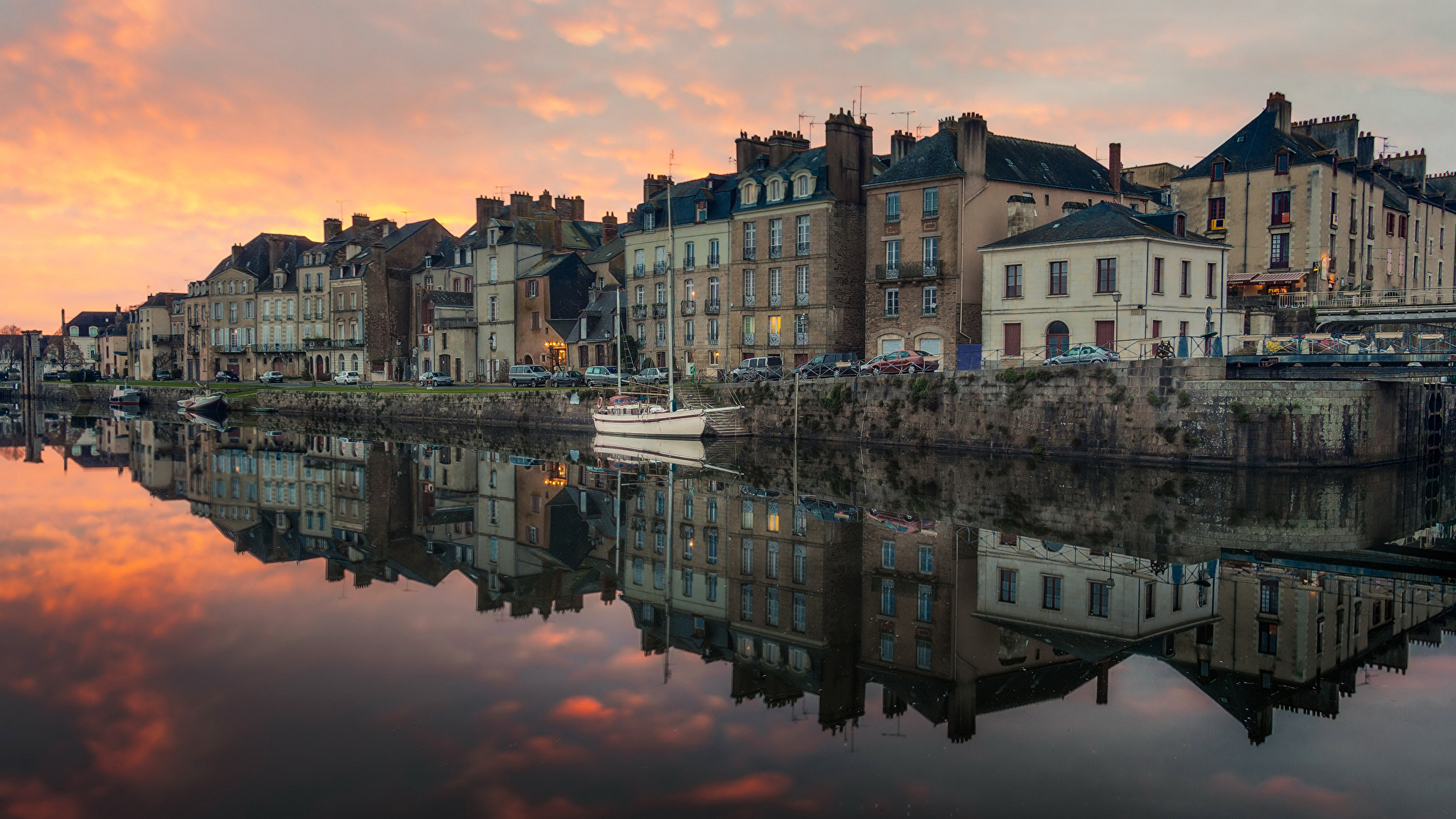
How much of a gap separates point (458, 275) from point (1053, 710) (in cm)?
6234

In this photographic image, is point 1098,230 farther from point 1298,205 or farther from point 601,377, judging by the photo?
point 601,377

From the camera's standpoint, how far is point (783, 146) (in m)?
52.2

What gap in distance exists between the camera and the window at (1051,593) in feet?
49.4

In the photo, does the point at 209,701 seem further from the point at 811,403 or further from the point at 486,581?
the point at 811,403

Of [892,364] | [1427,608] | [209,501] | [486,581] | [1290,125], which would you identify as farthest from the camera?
[1290,125]

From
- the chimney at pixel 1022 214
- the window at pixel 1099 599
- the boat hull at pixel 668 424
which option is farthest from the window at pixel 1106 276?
the window at pixel 1099 599

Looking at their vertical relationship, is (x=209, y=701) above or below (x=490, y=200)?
below

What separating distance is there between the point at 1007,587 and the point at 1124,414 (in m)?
17.3

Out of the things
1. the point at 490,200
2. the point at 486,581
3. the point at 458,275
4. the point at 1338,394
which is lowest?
the point at 486,581

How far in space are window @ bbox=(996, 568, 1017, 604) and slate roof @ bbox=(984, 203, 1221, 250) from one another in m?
22.7

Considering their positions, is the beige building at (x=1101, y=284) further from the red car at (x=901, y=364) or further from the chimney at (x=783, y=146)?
the chimney at (x=783, y=146)

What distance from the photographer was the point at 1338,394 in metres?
29.2

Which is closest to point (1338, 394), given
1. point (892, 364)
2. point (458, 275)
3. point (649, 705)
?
point (892, 364)

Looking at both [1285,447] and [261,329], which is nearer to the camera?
[1285,447]
